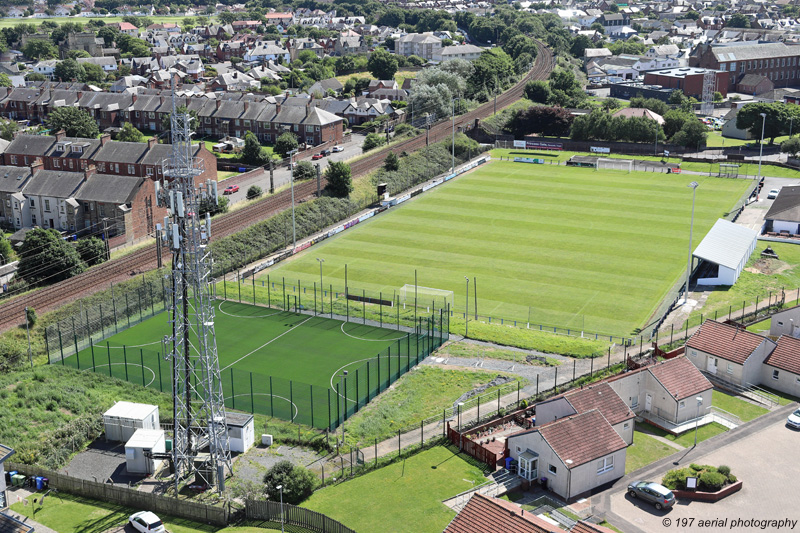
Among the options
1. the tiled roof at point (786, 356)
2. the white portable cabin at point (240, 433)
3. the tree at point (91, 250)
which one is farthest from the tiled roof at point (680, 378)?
the tree at point (91, 250)

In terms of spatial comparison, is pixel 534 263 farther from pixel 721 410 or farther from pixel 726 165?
pixel 726 165

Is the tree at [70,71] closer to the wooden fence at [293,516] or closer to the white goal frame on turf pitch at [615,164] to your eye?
the white goal frame on turf pitch at [615,164]

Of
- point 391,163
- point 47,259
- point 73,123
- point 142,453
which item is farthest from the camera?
point 73,123

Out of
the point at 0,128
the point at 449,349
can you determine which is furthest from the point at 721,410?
the point at 0,128

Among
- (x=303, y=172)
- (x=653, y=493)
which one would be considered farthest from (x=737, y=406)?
(x=303, y=172)

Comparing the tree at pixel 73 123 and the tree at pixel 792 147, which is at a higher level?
the tree at pixel 73 123

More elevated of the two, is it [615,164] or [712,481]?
[615,164]

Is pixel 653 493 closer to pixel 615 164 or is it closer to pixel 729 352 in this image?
pixel 729 352
